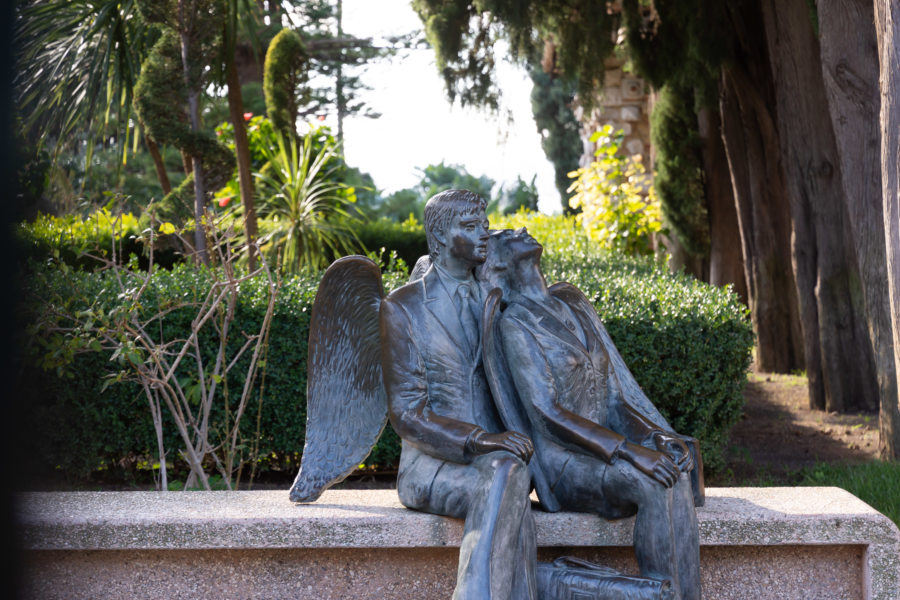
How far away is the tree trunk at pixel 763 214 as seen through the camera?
29.3 feet

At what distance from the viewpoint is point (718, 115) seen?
9.84 meters

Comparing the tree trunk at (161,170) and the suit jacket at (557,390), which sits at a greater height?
the tree trunk at (161,170)

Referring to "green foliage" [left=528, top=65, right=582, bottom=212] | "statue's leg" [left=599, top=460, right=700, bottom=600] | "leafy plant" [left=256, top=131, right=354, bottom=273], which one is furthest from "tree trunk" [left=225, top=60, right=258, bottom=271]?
"green foliage" [left=528, top=65, right=582, bottom=212]

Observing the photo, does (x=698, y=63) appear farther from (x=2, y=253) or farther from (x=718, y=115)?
(x=2, y=253)

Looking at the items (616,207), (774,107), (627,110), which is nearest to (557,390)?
(774,107)

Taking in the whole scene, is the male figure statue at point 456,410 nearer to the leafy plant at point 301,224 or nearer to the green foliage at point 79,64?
the green foliage at point 79,64

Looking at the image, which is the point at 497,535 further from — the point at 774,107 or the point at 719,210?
the point at 719,210

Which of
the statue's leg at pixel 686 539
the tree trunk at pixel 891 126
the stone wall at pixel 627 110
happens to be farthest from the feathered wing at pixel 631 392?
the stone wall at pixel 627 110

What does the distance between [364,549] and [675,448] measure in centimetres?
107

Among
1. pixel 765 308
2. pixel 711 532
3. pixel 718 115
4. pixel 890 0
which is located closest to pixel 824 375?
pixel 765 308

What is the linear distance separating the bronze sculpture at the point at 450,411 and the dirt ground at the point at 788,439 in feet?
9.95

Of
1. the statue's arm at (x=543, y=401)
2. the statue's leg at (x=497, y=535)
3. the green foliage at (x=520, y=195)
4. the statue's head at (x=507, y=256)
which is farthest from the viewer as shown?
the green foliage at (x=520, y=195)

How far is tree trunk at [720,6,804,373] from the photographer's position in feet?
29.3

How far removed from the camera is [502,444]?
98.9 inches
